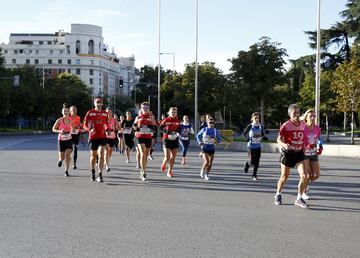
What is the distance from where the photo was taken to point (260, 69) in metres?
36.0

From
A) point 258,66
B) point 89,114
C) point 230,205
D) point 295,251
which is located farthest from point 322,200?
point 258,66

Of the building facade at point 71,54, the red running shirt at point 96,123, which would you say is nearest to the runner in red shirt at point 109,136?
the red running shirt at point 96,123

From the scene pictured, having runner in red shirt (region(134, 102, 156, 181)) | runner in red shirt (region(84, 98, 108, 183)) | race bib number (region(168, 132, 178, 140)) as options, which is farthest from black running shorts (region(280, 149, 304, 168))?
race bib number (region(168, 132, 178, 140))

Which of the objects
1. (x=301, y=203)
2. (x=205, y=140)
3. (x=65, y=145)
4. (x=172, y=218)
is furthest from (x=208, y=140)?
(x=172, y=218)

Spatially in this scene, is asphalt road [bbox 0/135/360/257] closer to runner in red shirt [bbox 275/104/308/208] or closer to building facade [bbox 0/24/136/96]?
runner in red shirt [bbox 275/104/308/208]

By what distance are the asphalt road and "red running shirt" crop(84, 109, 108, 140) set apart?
3.93 feet

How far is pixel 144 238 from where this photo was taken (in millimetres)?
7035

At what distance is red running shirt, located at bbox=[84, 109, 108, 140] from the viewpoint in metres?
13.3

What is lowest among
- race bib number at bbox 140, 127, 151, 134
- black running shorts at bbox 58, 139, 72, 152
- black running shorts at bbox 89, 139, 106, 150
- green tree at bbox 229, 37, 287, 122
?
black running shorts at bbox 58, 139, 72, 152

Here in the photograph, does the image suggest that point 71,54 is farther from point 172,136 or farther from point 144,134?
point 144,134

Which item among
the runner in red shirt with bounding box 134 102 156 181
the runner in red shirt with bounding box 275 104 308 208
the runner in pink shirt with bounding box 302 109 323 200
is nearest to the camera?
the runner in red shirt with bounding box 275 104 308 208

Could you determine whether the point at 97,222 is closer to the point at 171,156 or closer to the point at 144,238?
the point at 144,238

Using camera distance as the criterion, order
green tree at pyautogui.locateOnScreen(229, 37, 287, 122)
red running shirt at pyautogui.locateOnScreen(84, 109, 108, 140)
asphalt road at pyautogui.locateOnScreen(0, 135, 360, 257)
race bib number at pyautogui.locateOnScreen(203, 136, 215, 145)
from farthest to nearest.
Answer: green tree at pyautogui.locateOnScreen(229, 37, 287, 122) → race bib number at pyautogui.locateOnScreen(203, 136, 215, 145) → red running shirt at pyautogui.locateOnScreen(84, 109, 108, 140) → asphalt road at pyautogui.locateOnScreen(0, 135, 360, 257)

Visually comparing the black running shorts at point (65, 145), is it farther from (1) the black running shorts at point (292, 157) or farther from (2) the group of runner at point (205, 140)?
(1) the black running shorts at point (292, 157)
